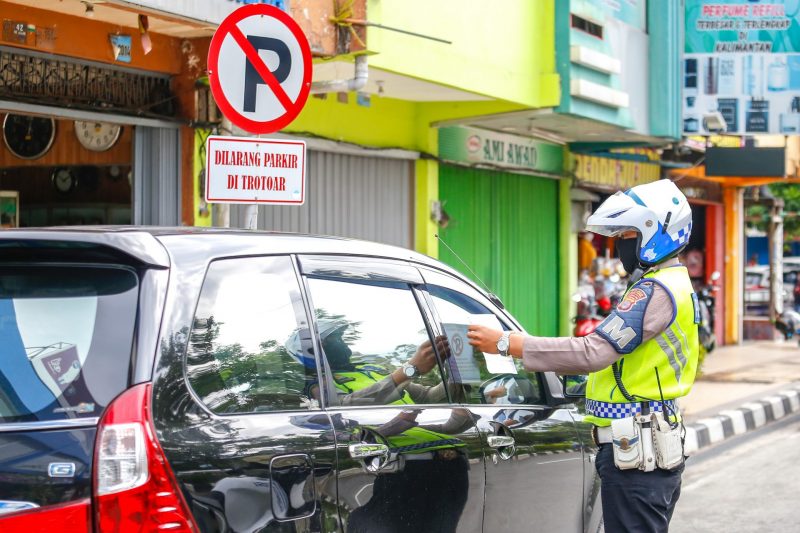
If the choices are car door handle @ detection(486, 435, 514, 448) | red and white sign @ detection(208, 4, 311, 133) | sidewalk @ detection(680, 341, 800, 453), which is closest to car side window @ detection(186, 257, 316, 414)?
car door handle @ detection(486, 435, 514, 448)

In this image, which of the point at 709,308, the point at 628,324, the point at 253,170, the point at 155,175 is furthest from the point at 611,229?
the point at 709,308

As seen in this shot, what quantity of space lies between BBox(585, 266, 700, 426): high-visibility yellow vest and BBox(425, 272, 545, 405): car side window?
1.30ft

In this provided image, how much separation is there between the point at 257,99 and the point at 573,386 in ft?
7.99

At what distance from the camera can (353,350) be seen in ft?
11.4

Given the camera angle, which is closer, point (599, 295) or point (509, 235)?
point (509, 235)

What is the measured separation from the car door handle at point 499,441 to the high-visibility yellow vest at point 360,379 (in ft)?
1.10

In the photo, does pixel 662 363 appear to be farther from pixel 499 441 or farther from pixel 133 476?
pixel 133 476

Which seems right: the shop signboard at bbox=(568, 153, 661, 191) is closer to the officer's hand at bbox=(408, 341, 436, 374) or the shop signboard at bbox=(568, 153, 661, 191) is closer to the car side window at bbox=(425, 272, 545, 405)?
the car side window at bbox=(425, 272, 545, 405)

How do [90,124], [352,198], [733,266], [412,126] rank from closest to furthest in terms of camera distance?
[90,124] → [352,198] → [412,126] → [733,266]

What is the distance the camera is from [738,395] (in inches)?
517

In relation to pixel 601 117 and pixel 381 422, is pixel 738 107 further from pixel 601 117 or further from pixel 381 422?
pixel 381 422

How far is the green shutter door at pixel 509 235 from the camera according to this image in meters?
13.3

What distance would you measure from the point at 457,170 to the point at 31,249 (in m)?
10.6

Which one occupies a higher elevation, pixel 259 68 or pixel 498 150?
pixel 498 150
